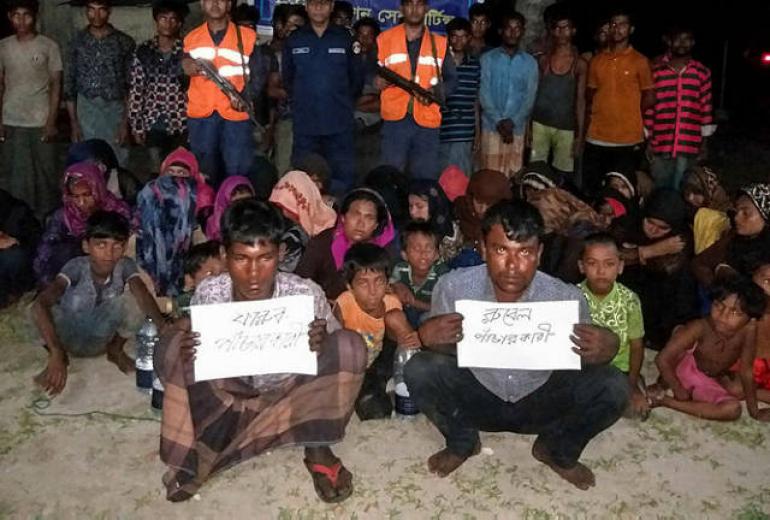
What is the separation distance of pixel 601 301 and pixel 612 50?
362 centimetres

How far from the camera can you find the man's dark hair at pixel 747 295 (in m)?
4.17

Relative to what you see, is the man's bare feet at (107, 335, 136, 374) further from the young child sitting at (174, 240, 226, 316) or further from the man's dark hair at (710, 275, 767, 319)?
the man's dark hair at (710, 275, 767, 319)

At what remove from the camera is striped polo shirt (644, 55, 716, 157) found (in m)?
6.94

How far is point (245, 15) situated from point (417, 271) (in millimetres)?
4114

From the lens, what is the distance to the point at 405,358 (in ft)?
14.3

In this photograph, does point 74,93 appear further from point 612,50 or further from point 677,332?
point 677,332

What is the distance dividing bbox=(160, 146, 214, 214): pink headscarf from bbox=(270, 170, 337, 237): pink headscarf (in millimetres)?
482

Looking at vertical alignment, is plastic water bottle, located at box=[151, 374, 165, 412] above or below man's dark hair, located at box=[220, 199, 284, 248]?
below

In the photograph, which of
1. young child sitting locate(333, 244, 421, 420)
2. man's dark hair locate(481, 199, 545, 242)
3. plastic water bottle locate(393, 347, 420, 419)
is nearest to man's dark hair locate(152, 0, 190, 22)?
young child sitting locate(333, 244, 421, 420)

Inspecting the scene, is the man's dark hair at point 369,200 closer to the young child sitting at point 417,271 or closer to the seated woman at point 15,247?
the young child sitting at point 417,271

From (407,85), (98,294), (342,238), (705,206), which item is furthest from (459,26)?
(98,294)

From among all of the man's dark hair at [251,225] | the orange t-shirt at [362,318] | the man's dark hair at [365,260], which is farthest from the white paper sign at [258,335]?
the orange t-shirt at [362,318]

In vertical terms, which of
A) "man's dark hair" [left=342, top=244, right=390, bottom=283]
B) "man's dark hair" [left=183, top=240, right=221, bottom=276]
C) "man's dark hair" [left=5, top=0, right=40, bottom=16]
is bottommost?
"man's dark hair" [left=183, top=240, right=221, bottom=276]

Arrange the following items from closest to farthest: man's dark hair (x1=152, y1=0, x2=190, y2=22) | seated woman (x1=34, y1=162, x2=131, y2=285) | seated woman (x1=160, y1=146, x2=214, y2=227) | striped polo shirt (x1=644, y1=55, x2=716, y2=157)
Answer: seated woman (x1=34, y1=162, x2=131, y2=285) < seated woman (x1=160, y1=146, x2=214, y2=227) < man's dark hair (x1=152, y1=0, x2=190, y2=22) < striped polo shirt (x1=644, y1=55, x2=716, y2=157)
